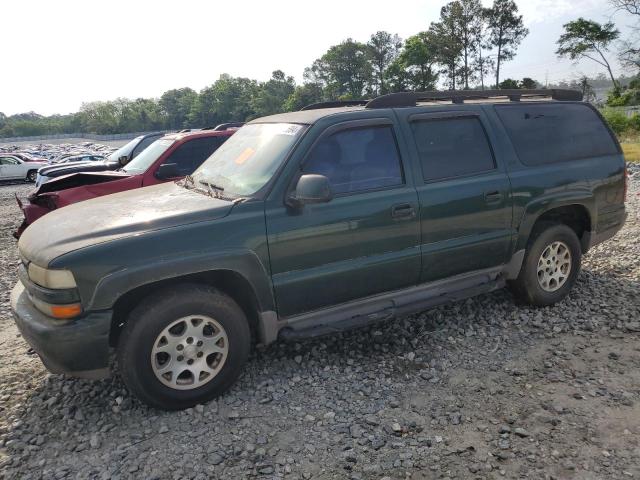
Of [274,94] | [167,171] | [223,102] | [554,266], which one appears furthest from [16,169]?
[223,102]

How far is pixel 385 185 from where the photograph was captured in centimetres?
354

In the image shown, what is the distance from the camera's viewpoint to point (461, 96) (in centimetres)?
416

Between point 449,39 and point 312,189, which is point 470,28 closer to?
point 449,39

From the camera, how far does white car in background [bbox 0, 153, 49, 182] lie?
23056 millimetres

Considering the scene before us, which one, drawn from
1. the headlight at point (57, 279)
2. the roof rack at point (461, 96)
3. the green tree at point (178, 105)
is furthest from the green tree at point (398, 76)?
the headlight at point (57, 279)

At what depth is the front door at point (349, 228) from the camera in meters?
3.24

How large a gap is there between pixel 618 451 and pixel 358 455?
1.46 metres

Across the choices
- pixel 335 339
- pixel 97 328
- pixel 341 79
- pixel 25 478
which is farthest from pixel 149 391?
pixel 341 79

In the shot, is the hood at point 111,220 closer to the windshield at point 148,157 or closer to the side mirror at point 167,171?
the side mirror at point 167,171

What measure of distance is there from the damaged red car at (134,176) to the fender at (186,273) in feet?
10.9

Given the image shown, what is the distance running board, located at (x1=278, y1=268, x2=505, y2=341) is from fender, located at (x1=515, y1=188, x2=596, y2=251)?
1.24 ft

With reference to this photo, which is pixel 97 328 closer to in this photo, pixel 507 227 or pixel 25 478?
pixel 25 478

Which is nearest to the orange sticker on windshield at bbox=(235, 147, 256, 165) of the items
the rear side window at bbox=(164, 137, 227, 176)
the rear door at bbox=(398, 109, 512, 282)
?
the rear door at bbox=(398, 109, 512, 282)

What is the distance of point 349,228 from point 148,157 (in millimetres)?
4803
